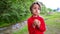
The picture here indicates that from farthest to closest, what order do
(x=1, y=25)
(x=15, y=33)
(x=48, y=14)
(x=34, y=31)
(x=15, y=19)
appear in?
1. (x=48, y=14)
2. (x=15, y=19)
3. (x=1, y=25)
4. (x=15, y=33)
5. (x=34, y=31)

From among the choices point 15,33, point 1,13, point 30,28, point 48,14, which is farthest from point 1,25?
point 30,28

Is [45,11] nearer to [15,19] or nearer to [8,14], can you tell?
[15,19]

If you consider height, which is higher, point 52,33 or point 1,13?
point 1,13

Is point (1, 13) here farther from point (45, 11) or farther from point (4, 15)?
point (45, 11)

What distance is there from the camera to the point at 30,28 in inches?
72.4

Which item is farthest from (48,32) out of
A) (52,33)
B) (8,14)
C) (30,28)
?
(30,28)

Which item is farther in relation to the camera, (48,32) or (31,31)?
(48,32)

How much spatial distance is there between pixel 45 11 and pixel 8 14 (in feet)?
14.2

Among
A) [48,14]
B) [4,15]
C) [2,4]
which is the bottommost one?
[48,14]

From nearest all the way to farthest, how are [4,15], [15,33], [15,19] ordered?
[15,33] < [4,15] < [15,19]

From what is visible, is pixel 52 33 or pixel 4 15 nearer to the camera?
pixel 52 33

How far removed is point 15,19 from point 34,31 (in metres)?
6.39

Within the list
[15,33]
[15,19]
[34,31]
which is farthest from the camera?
[15,19]

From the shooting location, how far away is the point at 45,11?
1103cm
